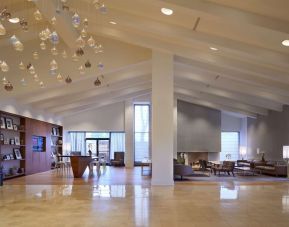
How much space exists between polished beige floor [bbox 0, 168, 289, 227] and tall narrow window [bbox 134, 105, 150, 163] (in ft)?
34.5

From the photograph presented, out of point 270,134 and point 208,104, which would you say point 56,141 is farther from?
point 270,134

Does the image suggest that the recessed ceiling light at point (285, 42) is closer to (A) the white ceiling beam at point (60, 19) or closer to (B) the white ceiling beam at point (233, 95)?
(A) the white ceiling beam at point (60, 19)

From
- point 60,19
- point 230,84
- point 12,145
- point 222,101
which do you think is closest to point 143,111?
point 222,101

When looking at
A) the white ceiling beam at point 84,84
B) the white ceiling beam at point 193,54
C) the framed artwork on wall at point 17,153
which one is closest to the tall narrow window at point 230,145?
the white ceiling beam at point 84,84

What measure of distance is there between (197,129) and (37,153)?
9.19 m

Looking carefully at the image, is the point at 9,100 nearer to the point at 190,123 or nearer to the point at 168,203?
the point at 168,203

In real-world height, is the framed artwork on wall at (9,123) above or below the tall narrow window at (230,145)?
above

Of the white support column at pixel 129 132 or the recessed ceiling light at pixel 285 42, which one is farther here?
the white support column at pixel 129 132

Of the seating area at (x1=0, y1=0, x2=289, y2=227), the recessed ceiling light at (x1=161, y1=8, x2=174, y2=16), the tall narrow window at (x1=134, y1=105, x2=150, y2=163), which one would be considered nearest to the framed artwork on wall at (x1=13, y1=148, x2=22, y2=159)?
the seating area at (x1=0, y1=0, x2=289, y2=227)

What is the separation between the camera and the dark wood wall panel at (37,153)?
46.6 feet

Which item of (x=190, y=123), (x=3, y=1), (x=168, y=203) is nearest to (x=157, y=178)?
(x=168, y=203)

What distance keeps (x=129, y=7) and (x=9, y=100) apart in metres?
6.64

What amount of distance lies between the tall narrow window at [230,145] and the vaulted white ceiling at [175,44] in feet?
20.2

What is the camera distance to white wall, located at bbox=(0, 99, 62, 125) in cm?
1203
